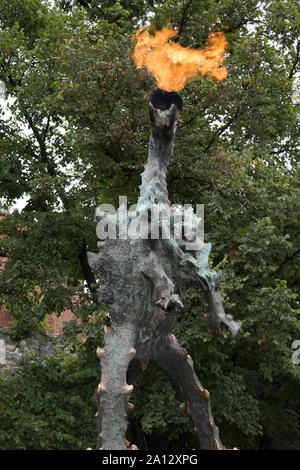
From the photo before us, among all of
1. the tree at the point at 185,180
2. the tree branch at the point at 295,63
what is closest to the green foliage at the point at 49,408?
the tree at the point at 185,180

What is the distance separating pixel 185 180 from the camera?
44.3 feet

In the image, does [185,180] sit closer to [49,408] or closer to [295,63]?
[295,63]

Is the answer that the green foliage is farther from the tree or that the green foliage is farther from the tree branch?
the tree branch

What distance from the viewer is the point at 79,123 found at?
12656mm

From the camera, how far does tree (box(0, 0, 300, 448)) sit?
1102cm

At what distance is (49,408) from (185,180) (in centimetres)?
617

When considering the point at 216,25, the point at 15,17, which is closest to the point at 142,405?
the point at 216,25

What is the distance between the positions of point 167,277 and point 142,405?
6.77m

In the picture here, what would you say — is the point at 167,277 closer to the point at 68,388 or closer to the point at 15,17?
the point at 68,388

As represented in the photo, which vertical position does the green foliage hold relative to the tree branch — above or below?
below

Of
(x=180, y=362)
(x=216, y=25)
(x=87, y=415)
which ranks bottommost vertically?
(x=87, y=415)

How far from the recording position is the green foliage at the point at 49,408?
10703 mm

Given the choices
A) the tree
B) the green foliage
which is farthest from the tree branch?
the green foliage

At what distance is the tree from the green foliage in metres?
0.96
